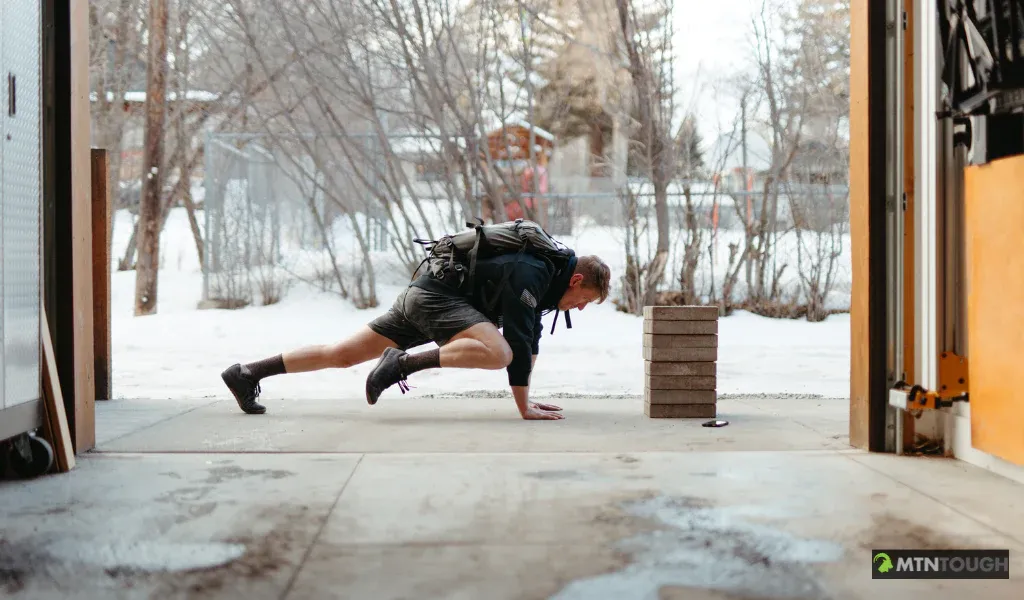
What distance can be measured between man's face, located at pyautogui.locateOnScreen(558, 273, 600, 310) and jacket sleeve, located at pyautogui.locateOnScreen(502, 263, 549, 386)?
A: 0.75ft

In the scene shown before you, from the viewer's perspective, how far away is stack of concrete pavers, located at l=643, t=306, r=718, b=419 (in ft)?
18.5

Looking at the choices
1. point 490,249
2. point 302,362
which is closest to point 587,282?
point 490,249

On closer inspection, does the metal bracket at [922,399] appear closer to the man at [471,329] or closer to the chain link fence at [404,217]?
the man at [471,329]

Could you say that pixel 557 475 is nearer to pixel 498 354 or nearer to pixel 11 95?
pixel 498 354

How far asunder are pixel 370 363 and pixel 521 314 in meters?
4.50

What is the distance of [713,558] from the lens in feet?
8.89

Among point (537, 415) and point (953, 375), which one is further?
point (537, 415)

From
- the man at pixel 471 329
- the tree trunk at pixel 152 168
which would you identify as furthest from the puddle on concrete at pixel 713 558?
the tree trunk at pixel 152 168

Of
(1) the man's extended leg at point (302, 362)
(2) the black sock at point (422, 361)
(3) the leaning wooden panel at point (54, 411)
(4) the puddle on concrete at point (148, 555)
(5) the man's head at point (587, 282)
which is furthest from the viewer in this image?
(1) the man's extended leg at point (302, 362)

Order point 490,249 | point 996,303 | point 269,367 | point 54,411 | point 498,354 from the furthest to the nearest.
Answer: point 269,367 < point 490,249 < point 498,354 < point 54,411 < point 996,303

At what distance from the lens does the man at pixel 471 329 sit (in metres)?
5.36

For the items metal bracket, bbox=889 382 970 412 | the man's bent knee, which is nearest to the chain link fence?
the man's bent knee

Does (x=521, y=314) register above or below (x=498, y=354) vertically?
above

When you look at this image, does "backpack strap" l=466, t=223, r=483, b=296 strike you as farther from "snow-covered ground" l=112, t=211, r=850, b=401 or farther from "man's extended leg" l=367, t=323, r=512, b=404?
"snow-covered ground" l=112, t=211, r=850, b=401
